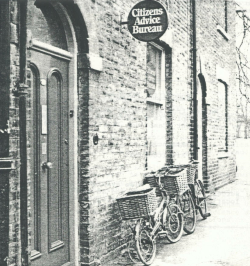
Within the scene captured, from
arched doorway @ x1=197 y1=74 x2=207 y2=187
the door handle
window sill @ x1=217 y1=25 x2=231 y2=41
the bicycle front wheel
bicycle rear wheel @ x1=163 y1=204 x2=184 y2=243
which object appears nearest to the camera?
the door handle

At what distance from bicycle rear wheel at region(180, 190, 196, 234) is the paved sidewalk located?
17 centimetres

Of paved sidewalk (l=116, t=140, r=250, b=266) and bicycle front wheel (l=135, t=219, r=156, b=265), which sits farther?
paved sidewalk (l=116, t=140, r=250, b=266)

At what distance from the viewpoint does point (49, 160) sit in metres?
5.35

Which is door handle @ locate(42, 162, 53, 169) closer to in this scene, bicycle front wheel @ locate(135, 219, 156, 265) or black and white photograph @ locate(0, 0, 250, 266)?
black and white photograph @ locate(0, 0, 250, 266)

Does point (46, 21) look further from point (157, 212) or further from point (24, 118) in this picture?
point (157, 212)

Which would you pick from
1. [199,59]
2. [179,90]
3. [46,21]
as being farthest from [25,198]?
[199,59]

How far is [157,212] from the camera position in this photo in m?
6.70

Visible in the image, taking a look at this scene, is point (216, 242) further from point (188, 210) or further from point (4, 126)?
point (4, 126)

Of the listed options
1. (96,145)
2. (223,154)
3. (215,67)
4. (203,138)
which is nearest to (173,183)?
(96,145)

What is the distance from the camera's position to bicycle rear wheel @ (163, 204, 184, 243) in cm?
720

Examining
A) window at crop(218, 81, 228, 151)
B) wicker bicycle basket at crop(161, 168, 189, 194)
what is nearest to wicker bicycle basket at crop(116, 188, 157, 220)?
wicker bicycle basket at crop(161, 168, 189, 194)

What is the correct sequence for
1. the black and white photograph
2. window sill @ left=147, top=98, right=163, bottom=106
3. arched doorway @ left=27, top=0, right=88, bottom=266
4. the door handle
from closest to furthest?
the black and white photograph
arched doorway @ left=27, top=0, right=88, bottom=266
the door handle
window sill @ left=147, top=98, right=163, bottom=106

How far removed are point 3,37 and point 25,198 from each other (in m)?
1.44

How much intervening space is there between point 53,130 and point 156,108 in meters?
3.64
